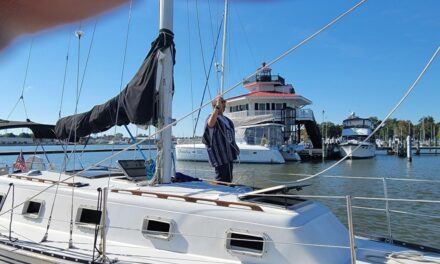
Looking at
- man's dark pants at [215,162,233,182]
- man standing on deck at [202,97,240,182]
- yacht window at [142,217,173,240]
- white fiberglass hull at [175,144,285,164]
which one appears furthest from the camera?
white fiberglass hull at [175,144,285,164]

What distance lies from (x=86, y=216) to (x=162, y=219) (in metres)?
1.31

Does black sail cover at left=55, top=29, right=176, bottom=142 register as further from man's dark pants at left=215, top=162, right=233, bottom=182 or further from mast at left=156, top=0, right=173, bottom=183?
man's dark pants at left=215, top=162, right=233, bottom=182

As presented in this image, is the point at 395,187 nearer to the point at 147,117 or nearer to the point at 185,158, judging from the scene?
the point at 147,117

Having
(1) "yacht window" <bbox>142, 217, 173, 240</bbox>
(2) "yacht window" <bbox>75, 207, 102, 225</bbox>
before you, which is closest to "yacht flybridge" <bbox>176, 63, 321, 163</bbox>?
(2) "yacht window" <bbox>75, 207, 102, 225</bbox>

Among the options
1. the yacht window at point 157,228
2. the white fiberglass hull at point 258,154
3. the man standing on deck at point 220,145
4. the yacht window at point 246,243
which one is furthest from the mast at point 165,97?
the white fiberglass hull at point 258,154

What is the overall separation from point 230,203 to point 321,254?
3.64 ft

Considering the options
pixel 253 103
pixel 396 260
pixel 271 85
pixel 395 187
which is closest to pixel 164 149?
pixel 396 260

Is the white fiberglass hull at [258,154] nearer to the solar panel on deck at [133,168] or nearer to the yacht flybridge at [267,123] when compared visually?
the yacht flybridge at [267,123]

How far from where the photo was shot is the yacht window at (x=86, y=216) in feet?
16.7

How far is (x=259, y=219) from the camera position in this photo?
4047 mm

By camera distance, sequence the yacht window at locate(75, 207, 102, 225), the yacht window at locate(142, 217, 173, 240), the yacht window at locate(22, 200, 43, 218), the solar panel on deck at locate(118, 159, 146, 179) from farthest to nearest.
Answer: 1. the solar panel on deck at locate(118, 159, 146, 179)
2. the yacht window at locate(22, 200, 43, 218)
3. the yacht window at locate(75, 207, 102, 225)
4. the yacht window at locate(142, 217, 173, 240)

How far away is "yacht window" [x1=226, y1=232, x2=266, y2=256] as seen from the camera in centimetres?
399

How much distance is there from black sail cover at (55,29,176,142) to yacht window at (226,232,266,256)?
230cm

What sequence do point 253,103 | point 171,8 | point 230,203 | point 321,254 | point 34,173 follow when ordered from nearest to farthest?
point 321,254 → point 230,203 → point 171,8 → point 34,173 → point 253,103
